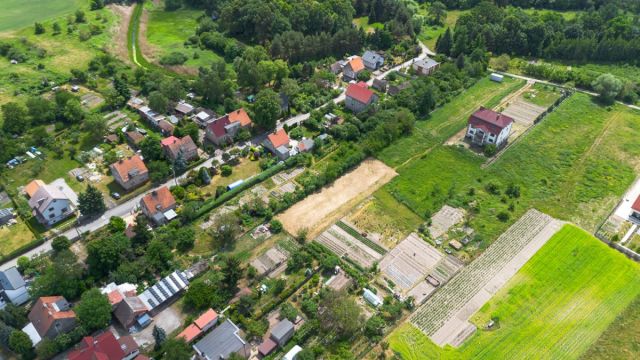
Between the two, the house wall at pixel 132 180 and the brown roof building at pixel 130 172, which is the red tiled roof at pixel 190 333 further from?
the brown roof building at pixel 130 172

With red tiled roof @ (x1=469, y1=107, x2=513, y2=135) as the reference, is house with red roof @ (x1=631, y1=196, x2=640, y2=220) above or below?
below

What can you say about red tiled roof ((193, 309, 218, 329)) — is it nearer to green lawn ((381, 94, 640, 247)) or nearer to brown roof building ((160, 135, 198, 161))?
brown roof building ((160, 135, 198, 161))

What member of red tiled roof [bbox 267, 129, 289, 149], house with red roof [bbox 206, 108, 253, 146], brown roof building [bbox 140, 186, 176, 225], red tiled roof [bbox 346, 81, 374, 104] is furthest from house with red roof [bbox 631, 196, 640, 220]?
brown roof building [bbox 140, 186, 176, 225]

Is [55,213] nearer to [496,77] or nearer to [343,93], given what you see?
[343,93]

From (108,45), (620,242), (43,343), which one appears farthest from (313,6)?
(43,343)

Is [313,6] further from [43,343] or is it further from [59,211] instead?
[43,343]

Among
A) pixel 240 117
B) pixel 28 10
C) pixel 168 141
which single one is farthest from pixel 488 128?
pixel 28 10
